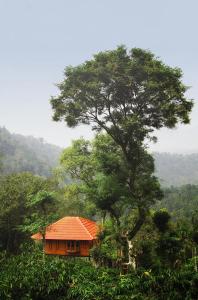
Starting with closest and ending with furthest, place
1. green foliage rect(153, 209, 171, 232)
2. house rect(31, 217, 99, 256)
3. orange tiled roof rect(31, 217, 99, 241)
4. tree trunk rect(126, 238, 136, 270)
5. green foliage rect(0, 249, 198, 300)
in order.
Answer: green foliage rect(0, 249, 198, 300)
tree trunk rect(126, 238, 136, 270)
green foliage rect(153, 209, 171, 232)
house rect(31, 217, 99, 256)
orange tiled roof rect(31, 217, 99, 241)

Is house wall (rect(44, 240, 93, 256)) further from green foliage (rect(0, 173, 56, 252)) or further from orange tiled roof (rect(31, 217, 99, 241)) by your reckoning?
green foliage (rect(0, 173, 56, 252))

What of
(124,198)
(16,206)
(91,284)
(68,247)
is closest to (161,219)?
(124,198)

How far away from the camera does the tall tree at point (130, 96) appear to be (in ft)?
90.2

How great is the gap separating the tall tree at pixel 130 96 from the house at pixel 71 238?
11.9 metres

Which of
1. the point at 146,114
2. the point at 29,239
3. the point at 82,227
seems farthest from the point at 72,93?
the point at 29,239

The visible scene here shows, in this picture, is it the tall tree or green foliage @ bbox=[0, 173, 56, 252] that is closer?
the tall tree

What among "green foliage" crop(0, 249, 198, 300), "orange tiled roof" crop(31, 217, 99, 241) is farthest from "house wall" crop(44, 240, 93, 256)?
"green foliage" crop(0, 249, 198, 300)

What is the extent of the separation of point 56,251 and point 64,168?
34.6 ft

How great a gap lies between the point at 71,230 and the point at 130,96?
58.1 ft

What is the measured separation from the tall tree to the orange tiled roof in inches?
469

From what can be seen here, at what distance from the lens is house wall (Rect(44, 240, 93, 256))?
3884 centimetres

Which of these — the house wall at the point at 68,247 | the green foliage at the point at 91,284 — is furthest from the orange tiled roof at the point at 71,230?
the green foliage at the point at 91,284

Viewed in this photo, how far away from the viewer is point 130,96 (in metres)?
28.2

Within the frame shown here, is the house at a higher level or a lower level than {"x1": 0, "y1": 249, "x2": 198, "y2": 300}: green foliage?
higher
